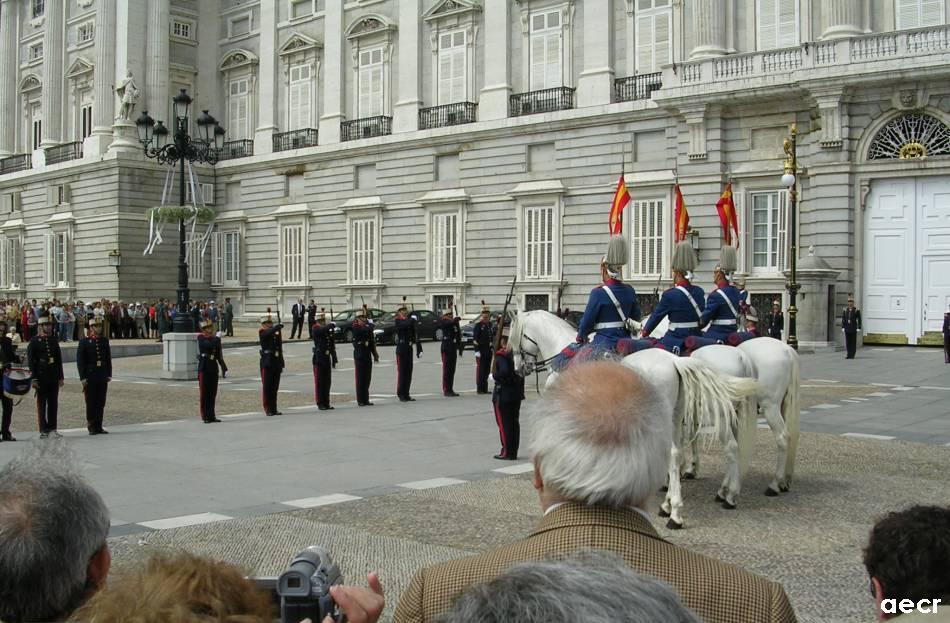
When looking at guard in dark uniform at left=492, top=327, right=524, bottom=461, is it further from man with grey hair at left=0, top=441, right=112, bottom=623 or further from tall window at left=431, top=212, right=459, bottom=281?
tall window at left=431, top=212, right=459, bottom=281

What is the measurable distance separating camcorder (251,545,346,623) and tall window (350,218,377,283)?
3857 cm

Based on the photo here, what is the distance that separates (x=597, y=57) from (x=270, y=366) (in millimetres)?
21203

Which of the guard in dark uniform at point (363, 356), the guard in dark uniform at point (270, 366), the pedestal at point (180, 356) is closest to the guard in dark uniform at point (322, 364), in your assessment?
the guard in dark uniform at point (363, 356)

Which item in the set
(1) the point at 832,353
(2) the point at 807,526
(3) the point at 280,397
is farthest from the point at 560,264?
(2) the point at 807,526

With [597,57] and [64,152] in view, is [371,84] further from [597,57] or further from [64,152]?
[64,152]

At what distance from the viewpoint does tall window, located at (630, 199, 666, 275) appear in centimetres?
3238

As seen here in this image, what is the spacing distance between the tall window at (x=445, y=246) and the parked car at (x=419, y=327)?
2.01m

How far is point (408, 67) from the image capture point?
39.4 metres

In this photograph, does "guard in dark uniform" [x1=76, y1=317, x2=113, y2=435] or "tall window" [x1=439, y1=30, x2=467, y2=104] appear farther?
"tall window" [x1=439, y1=30, x2=467, y2=104]

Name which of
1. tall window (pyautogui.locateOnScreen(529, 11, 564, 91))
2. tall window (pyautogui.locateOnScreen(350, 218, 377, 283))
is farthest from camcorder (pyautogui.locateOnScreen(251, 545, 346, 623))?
tall window (pyautogui.locateOnScreen(350, 218, 377, 283))

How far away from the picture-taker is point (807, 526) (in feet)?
26.7

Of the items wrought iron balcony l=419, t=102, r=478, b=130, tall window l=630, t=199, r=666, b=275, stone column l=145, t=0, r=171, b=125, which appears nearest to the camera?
tall window l=630, t=199, r=666, b=275

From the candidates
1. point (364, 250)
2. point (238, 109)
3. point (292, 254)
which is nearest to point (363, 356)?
point (364, 250)

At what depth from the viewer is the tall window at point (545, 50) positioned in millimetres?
35469
